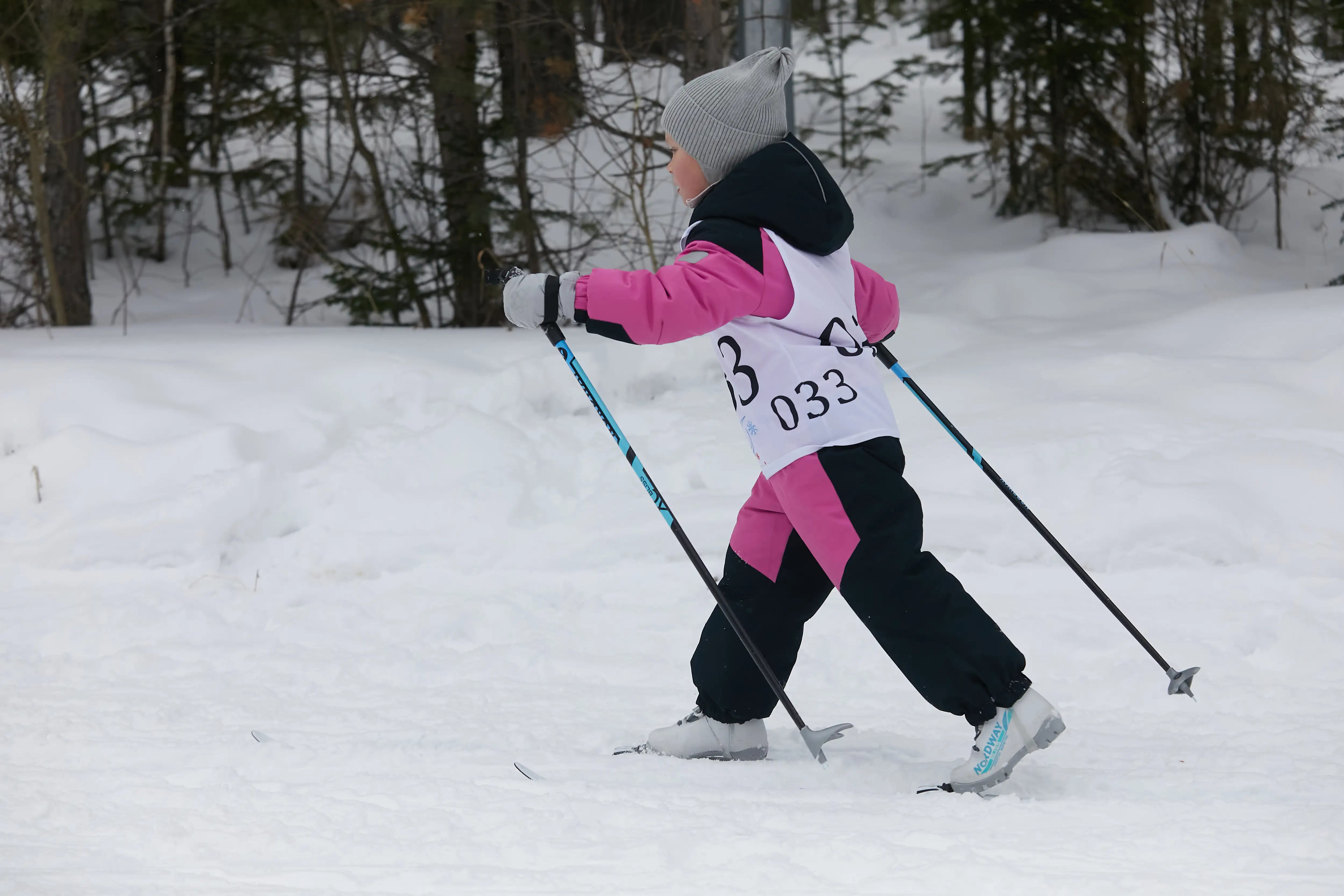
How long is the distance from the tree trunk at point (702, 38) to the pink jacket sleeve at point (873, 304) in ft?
12.1

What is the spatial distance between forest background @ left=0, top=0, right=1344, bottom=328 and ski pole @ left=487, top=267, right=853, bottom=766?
3581 millimetres

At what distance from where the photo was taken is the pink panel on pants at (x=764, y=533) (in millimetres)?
2572

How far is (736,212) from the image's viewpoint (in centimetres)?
229

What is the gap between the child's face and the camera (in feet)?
8.05

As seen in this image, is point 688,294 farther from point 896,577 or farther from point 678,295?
point 896,577

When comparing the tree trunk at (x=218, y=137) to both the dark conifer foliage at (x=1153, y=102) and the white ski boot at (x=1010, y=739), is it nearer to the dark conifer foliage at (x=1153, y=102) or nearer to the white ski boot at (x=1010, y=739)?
the dark conifer foliage at (x=1153, y=102)

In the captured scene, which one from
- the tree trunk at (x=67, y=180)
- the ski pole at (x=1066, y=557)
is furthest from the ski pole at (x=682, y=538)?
the tree trunk at (x=67, y=180)

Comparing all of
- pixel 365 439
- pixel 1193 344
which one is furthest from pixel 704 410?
pixel 1193 344

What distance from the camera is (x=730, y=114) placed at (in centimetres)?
238

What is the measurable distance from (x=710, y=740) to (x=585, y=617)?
114cm

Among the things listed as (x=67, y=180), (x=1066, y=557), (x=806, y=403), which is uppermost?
(x=67, y=180)

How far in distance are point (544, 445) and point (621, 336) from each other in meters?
2.55

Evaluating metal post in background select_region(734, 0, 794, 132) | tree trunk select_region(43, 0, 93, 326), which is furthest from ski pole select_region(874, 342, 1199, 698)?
tree trunk select_region(43, 0, 93, 326)

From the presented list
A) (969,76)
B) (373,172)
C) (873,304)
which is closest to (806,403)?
(873,304)
